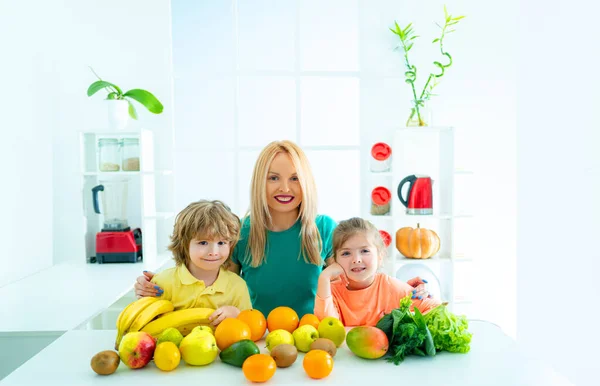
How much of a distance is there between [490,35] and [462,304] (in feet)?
5.99

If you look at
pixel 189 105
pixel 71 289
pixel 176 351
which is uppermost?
pixel 189 105

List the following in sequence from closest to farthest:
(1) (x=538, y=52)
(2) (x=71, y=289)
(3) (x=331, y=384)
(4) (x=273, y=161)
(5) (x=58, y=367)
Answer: (3) (x=331, y=384), (5) (x=58, y=367), (4) (x=273, y=161), (2) (x=71, y=289), (1) (x=538, y=52)

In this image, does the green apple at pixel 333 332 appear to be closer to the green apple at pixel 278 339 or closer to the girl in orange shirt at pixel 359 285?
the green apple at pixel 278 339

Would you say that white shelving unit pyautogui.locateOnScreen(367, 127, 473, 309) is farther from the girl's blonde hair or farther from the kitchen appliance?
the girl's blonde hair

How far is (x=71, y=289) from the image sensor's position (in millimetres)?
2598

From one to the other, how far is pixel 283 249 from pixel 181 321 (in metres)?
0.48

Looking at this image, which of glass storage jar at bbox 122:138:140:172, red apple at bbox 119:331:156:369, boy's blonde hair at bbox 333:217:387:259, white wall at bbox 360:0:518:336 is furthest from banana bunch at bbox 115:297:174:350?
white wall at bbox 360:0:518:336

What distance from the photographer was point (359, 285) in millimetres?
1669

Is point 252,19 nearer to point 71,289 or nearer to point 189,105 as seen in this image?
point 189,105

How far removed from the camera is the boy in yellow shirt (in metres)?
1.49

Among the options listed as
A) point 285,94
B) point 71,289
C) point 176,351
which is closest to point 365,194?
point 285,94

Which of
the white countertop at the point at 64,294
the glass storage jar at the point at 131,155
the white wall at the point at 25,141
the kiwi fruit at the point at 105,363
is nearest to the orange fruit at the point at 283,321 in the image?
the kiwi fruit at the point at 105,363

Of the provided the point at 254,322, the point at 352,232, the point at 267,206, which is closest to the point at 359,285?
the point at 352,232

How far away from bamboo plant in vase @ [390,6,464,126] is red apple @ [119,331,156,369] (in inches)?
105
